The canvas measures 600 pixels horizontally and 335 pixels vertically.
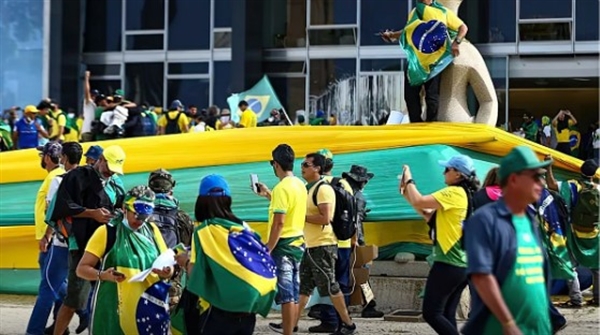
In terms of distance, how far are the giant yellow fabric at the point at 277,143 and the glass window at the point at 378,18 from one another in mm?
15597

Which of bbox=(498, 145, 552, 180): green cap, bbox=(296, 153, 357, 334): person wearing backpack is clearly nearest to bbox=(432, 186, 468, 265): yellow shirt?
bbox=(296, 153, 357, 334): person wearing backpack

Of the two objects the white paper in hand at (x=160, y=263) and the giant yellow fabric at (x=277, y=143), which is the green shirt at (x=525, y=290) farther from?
the giant yellow fabric at (x=277, y=143)

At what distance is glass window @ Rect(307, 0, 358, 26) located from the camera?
29094 millimetres

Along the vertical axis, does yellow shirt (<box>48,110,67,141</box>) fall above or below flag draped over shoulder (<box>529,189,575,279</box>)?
above

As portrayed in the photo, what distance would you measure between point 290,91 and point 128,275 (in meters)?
22.9

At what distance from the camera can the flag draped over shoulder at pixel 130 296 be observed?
694cm

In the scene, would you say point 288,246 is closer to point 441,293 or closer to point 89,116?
point 441,293

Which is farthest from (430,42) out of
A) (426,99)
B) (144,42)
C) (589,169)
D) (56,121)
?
(144,42)

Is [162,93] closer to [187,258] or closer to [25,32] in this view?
[25,32]

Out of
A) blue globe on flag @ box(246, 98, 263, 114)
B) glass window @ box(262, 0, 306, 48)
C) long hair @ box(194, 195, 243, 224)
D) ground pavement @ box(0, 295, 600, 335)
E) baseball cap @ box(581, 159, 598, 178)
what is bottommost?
ground pavement @ box(0, 295, 600, 335)

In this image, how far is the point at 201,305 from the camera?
6.51 metres

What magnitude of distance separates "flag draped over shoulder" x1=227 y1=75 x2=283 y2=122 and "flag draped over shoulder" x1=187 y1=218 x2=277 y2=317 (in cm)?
1581

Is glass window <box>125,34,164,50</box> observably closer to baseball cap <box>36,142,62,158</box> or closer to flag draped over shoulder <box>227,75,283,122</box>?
flag draped over shoulder <box>227,75,283,122</box>

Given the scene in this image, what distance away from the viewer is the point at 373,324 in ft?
36.9
